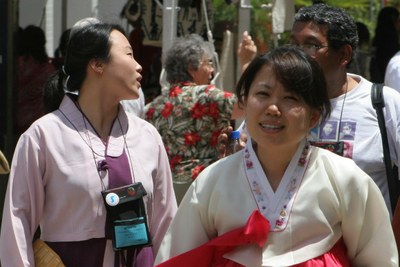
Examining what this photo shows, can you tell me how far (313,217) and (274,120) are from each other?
338 mm

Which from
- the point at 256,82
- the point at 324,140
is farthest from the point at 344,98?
the point at 256,82

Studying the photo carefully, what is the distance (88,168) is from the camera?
3936mm

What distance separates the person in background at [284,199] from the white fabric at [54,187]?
2.19ft

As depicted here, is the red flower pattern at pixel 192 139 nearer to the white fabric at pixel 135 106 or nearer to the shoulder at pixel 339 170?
the white fabric at pixel 135 106

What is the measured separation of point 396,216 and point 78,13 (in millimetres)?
4961

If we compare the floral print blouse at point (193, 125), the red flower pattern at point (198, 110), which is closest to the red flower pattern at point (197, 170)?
the floral print blouse at point (193, 125)

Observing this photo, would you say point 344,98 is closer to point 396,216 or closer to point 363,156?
point 363,156

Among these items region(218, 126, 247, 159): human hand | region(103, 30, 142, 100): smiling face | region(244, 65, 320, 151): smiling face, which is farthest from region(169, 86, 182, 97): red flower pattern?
region(244, 65, 320, 151): smiling face

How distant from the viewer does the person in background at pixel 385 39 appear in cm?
944

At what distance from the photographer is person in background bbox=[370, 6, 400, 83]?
9.44m

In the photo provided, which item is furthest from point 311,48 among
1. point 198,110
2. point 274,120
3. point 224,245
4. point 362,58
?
point 362,58

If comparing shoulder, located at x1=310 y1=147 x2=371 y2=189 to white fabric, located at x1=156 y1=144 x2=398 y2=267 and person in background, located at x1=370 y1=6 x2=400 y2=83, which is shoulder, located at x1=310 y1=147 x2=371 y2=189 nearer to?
white fabric, located at x1=156 y1=144 x2=398 y2=267

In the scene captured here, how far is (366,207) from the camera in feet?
10.5

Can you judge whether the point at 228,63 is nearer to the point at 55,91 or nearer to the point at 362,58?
the point at 362,58
